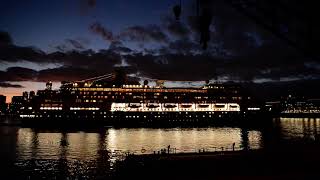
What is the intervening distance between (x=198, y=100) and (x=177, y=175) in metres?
72.1

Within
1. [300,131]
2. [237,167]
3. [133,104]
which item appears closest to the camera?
[237,167]

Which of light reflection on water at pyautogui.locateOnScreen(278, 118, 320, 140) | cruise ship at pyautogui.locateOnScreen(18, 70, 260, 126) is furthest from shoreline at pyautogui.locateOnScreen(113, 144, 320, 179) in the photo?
cruise ship at pyautogui.locateOnScreen(18, 70, 260, 126)

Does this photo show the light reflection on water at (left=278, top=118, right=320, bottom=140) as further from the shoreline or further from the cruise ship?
the shoreline

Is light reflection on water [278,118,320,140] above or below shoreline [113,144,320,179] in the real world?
below

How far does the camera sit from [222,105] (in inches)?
3369

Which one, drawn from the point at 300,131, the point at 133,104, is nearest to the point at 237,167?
the point at 300,131

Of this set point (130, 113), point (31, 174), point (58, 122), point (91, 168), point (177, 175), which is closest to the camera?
point (177, 175)

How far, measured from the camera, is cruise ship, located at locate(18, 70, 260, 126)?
7712cm

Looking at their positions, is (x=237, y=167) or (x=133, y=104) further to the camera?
(x=133, y=104)

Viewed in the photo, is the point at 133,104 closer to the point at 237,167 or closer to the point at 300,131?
the point at 300,131

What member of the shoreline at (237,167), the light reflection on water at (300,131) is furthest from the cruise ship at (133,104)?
the shoreline at (237,167)

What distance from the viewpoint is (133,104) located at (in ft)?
272

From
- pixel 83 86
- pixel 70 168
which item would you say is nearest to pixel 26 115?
pixel 83 86

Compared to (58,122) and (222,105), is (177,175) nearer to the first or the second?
(58,122)
